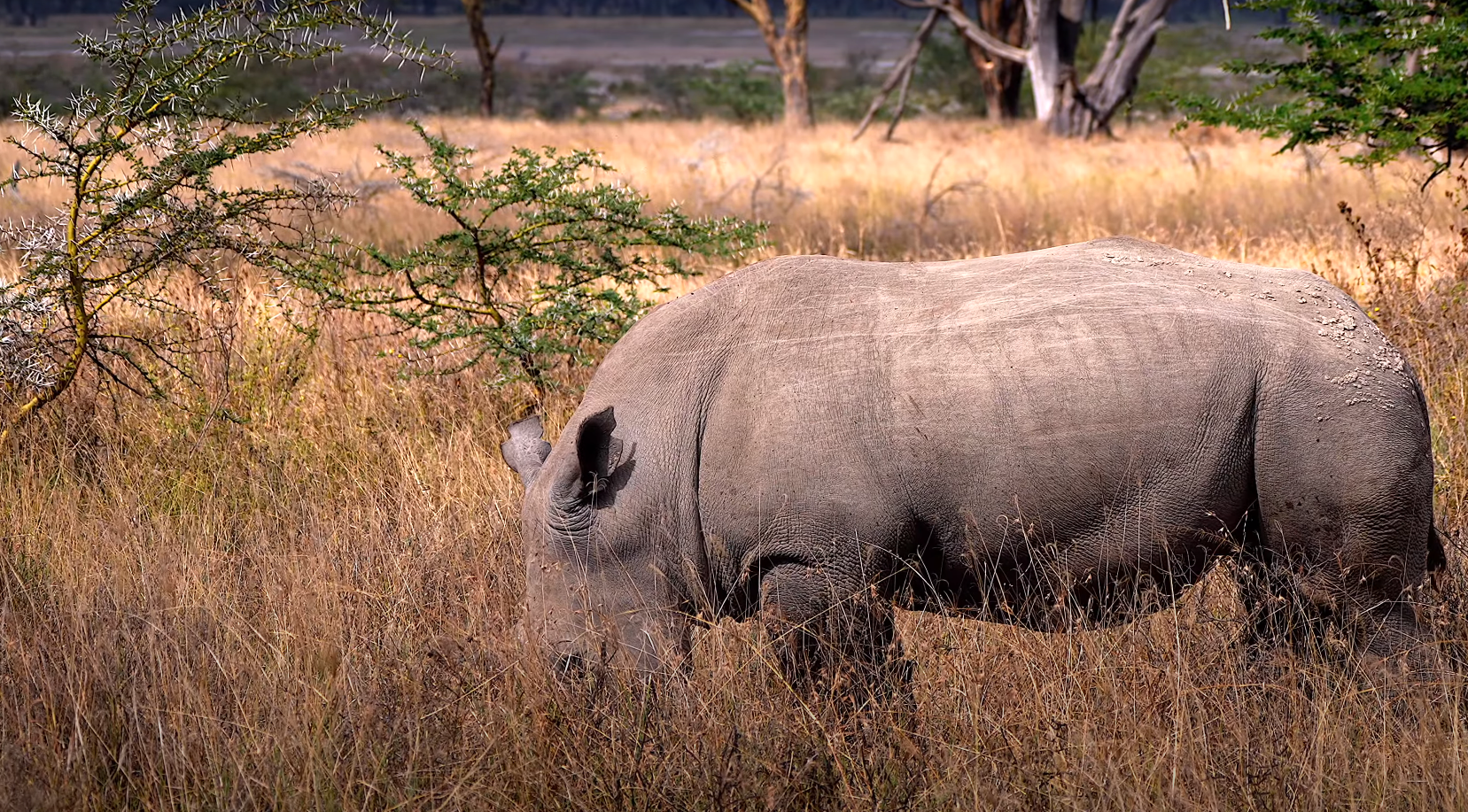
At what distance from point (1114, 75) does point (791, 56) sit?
279 inches

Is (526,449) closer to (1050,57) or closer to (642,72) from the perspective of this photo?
(1050,57)

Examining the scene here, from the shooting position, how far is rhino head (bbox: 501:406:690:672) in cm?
342

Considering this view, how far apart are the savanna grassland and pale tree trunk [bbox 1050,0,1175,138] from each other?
56.9 feet

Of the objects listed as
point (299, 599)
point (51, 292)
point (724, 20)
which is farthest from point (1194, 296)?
point (724, 20)

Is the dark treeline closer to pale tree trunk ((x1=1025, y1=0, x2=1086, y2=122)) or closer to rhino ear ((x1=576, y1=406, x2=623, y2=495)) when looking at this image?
pale tree trunk ((x1=1025, y1=0, x2=1086, y2=122))

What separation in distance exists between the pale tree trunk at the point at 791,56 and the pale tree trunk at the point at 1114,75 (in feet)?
19.0

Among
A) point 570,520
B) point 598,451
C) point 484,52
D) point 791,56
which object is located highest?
point 484,52

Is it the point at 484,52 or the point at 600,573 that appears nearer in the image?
the point at 600,573

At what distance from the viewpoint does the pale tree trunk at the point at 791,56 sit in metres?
26.8

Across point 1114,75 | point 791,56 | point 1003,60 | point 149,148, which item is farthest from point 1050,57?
point 149,148

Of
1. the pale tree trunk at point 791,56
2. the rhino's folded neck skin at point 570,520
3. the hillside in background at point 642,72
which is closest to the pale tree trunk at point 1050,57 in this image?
the hillside in background at point 642,72

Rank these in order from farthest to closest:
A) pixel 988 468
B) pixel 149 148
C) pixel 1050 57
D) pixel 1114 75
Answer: pixel 1050 57 → pixel 1114 75 → pixel 149 148 → pixel 988 468

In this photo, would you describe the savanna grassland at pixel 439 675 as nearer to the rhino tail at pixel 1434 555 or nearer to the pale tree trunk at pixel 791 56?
the rhino tail at pixel 1434 555

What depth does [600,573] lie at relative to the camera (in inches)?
136
